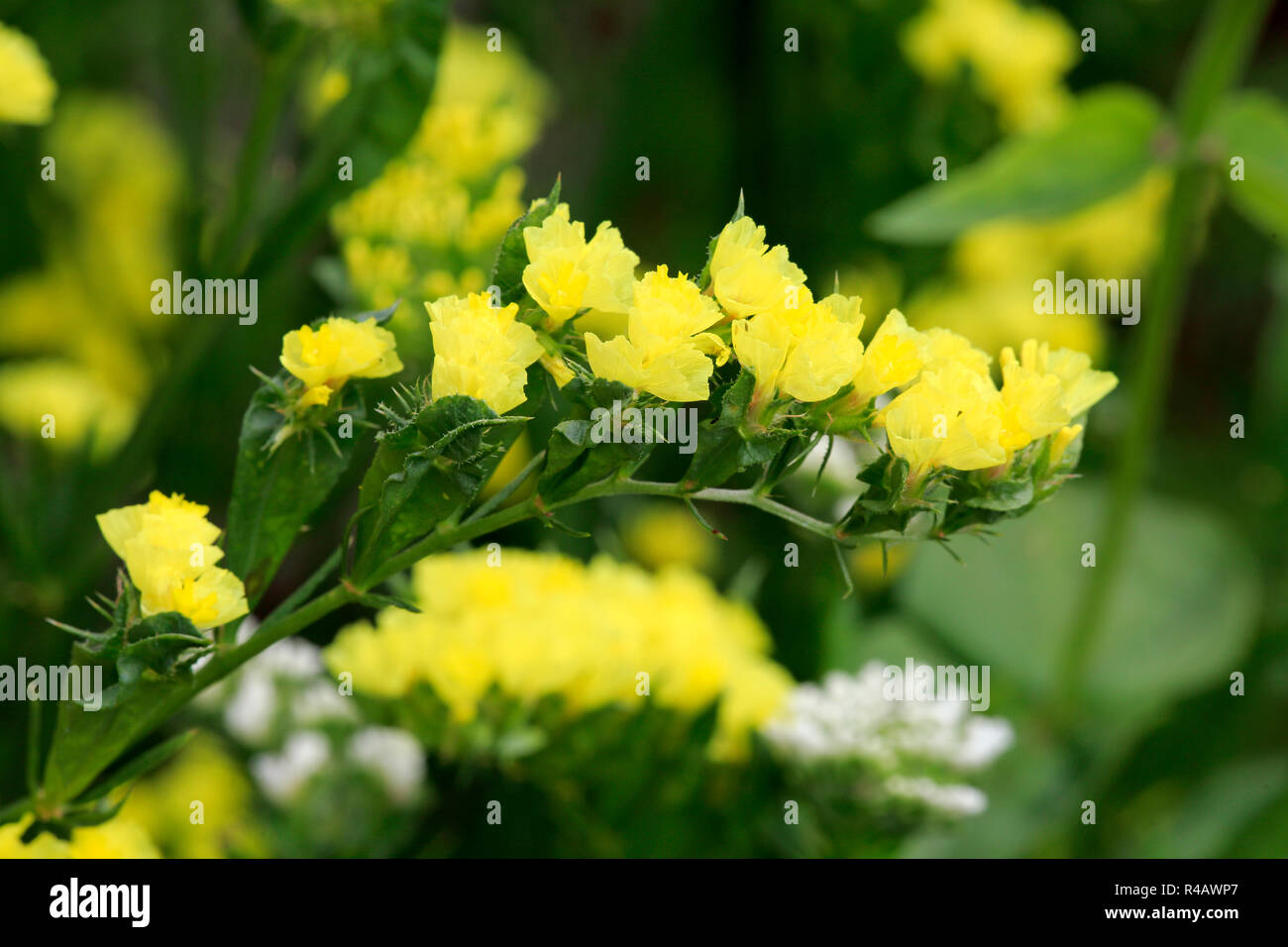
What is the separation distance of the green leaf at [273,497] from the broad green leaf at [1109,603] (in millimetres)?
467

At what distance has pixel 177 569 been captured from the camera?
27 cm

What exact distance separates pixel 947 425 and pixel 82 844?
25cm

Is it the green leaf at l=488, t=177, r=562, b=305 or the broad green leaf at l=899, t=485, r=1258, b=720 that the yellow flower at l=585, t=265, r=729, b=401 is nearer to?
the green leaf at l=488, t=177, r=562, b=305

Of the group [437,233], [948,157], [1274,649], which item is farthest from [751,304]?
[1274,649]

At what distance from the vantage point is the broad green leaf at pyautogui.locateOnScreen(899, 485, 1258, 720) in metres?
0.70

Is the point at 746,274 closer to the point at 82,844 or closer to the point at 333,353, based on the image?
the point at 333,353

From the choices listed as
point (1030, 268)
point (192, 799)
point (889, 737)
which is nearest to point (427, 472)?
point (889, 737)

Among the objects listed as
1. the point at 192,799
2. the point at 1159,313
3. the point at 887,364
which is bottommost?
the point at 192,799

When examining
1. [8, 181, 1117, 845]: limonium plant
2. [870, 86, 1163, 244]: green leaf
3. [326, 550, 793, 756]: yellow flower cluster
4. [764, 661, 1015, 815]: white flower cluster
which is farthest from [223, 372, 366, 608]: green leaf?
[870, 86, 1163, 244]: green leaf

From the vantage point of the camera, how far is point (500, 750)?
431 mm

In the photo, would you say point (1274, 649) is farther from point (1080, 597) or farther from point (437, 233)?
point (437, 233)

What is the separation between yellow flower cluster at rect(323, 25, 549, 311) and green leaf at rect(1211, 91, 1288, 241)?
0.32m
